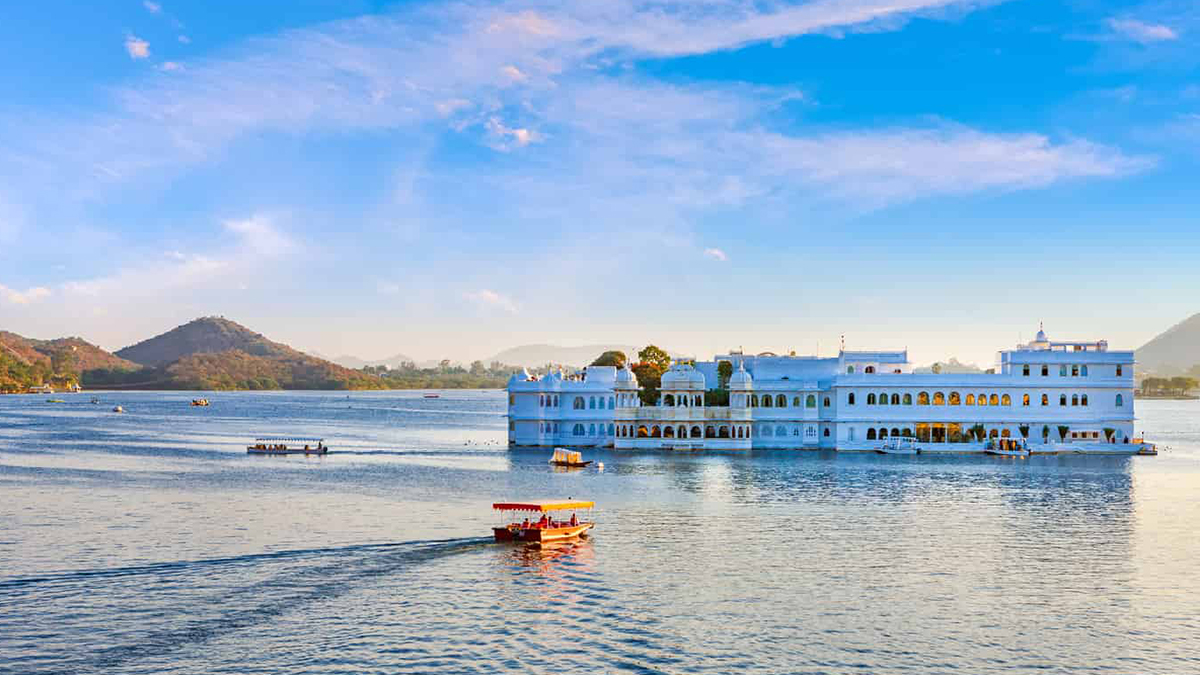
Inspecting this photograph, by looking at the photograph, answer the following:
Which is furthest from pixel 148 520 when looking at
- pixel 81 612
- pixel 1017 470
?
pixel 1017 470

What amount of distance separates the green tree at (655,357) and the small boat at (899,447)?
32.7 m

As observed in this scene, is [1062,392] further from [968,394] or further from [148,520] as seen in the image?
[148,520]

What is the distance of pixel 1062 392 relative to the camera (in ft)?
334

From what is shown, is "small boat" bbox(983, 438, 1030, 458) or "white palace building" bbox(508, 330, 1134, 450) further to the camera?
"white palace building" bbox(508, 330, 1134, 450)

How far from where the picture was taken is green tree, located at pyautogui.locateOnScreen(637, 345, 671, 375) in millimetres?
127375

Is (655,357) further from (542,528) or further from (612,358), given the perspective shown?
(542,528)

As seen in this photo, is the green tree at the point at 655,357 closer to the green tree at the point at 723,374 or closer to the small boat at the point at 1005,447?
the green tree at the point at 723,374

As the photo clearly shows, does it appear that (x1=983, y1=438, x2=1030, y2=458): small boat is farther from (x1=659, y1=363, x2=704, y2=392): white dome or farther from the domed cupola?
the domed cupola

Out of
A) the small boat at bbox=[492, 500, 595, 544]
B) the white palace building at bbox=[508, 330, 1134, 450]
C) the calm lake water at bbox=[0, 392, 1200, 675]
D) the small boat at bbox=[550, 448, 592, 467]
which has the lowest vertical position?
the calm lake water at bbox=[0, 392, 1200, 675]

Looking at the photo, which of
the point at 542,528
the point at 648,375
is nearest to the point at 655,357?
the point at 648,375

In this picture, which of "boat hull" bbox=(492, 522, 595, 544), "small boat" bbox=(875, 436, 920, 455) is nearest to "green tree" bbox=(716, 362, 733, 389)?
"small boat" bbox=(875, 436, 920, 455)

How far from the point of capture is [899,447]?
329ft

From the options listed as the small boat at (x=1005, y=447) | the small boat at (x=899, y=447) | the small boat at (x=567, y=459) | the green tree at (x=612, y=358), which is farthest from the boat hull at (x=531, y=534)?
the green tree at (x=612, y=358)

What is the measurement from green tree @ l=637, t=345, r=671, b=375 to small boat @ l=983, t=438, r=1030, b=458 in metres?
39.6
